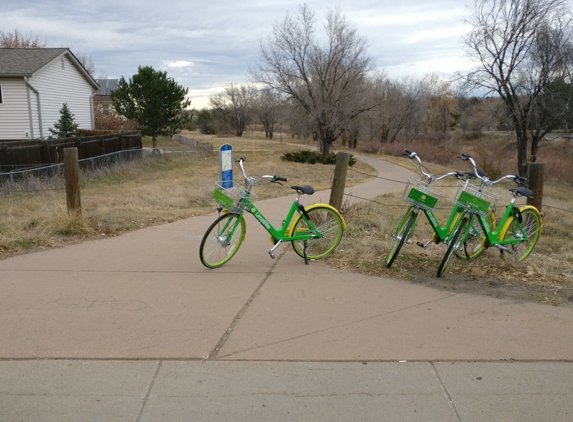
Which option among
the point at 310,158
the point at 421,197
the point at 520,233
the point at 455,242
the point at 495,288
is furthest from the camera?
the point at 310,158

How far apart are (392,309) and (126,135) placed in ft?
77.9

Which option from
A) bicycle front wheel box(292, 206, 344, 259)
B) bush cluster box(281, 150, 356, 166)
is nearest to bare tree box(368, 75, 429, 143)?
bush cluster box(281, 150, 356, 166)

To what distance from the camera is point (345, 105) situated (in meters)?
32.8

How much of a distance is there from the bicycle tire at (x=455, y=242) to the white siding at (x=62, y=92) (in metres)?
25.3

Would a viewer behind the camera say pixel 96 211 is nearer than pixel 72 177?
No

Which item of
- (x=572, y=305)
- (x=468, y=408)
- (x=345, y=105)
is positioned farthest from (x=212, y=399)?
(x=345, y=105)

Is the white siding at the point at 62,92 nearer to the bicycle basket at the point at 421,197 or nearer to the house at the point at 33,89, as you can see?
the house at the point at 33,89

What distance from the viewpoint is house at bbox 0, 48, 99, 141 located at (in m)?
25.4

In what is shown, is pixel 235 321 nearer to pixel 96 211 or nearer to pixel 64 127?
pixel 96 211

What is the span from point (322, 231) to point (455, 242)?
5.21ft

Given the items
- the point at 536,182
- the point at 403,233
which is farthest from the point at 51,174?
the point at 536,182

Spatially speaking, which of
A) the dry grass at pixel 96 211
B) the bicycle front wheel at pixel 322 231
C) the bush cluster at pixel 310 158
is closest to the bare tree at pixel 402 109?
the bush cluster at pixel 310 158

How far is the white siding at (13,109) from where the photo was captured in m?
25.4

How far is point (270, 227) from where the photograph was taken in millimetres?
6027
